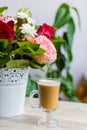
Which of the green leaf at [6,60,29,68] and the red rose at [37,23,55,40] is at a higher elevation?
the red rose at [37,23,55,40]

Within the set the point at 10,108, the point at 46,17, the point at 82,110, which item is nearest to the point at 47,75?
the point at 46,17

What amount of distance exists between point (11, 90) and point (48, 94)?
13cm

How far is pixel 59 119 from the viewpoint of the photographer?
106 centimetres

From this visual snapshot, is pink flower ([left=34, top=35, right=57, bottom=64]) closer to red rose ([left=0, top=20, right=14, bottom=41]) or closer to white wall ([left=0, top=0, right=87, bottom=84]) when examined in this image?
red rose ([left=0, top=20, right=14, bottom=41])

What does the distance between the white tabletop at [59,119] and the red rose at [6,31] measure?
0.28 meters

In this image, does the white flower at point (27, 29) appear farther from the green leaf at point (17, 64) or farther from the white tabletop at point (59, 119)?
the white tabletop at point (59, 119)

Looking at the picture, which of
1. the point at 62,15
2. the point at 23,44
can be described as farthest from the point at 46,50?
the point at 62,15

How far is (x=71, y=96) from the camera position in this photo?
234 cm

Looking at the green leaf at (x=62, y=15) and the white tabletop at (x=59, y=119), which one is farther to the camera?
the green leaf at (x=62, y=15)

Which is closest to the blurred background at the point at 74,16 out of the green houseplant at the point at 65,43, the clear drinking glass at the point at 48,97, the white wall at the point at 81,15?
the white wall at the point at 81,15

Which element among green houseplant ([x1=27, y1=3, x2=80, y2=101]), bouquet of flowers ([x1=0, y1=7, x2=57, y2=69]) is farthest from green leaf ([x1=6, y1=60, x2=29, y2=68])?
green houseplant ([x1=27, y1=3, x2=80, y2=101])

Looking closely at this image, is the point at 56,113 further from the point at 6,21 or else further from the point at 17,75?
the point at 6,21

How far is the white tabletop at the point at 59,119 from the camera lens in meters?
0.98

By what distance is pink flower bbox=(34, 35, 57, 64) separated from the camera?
3.21 feet
